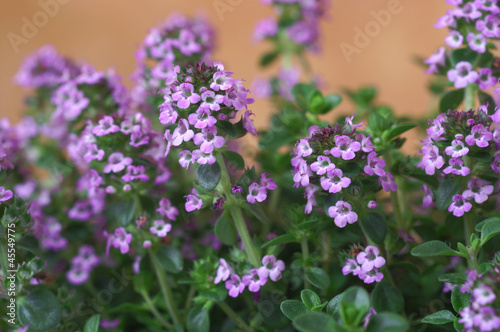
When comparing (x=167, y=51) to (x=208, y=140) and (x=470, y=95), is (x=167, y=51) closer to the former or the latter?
(x=208, y=140)

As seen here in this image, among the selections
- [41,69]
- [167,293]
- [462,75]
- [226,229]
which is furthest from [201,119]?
[41,69]

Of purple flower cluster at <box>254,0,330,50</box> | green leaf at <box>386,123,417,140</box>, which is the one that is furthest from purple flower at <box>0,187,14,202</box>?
purple flower cluster at <box>254,0,330,50</box>

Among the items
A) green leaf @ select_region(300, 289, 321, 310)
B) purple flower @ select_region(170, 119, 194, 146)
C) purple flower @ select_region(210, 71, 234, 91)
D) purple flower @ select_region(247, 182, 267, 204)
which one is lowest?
green leaf @ select_region(300, 289, 321, 310)

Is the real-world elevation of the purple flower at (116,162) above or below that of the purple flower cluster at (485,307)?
above

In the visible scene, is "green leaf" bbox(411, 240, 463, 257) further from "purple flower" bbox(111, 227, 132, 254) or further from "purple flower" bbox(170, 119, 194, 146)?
"purple flower" bbox(111, 227, 132, 254)

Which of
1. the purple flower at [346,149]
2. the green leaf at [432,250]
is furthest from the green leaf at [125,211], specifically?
the green leaf at [432,250]

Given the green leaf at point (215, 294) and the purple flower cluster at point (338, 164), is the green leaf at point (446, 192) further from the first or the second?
the green leaf at point (215, 294)

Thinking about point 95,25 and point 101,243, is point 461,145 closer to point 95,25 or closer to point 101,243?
point 101,243
